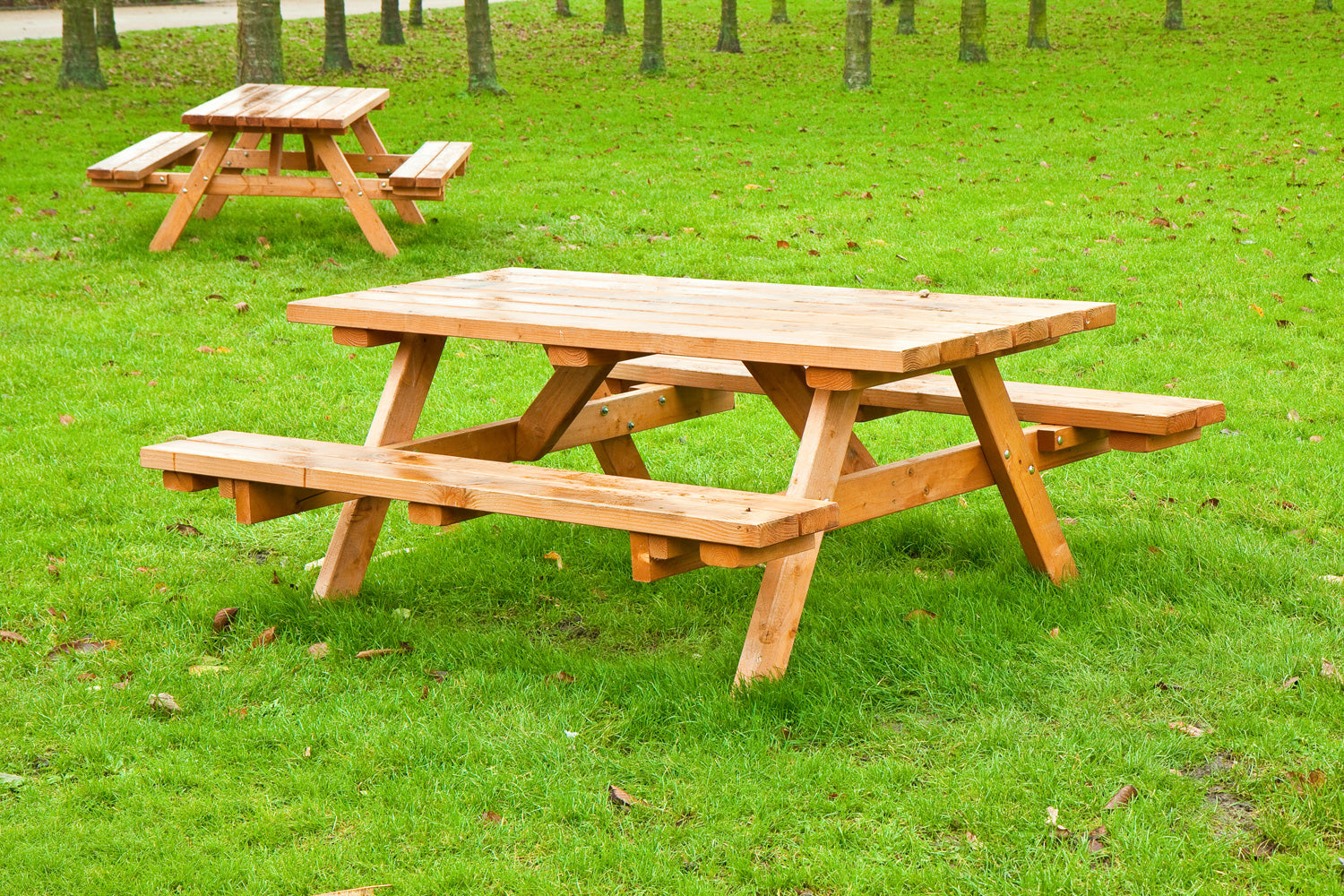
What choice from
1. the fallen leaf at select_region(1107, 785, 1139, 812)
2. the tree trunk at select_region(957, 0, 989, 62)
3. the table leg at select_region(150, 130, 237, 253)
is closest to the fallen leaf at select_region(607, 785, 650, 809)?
the fallen leaf at select_region(1107, 785, 1139, 812)

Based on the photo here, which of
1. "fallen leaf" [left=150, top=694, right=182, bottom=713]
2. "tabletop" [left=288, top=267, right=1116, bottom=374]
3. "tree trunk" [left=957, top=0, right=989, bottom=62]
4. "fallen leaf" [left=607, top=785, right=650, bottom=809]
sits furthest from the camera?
"tree trunk" [left=957, top=0, right=989, bottom=62]

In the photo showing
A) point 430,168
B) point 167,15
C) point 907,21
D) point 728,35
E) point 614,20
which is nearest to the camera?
point 430,168

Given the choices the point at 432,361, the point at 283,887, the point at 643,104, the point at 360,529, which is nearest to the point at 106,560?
the point at 360,529

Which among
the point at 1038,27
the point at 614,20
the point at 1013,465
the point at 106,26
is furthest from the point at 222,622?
the point at 614,20

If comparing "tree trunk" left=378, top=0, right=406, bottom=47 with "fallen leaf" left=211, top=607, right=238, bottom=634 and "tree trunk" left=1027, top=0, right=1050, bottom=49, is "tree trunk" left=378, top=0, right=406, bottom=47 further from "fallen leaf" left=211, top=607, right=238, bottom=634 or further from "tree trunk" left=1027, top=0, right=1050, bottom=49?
"fallen leaf" left=211, top=607, right=238, bottom=634

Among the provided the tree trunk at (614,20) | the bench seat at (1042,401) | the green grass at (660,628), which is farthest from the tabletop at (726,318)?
the tree trunk at (614,20)

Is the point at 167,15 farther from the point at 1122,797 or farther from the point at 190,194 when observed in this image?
the point at 1122,797

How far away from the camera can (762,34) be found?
1034 inches

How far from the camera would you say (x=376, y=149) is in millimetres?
10047

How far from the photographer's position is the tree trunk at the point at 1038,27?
22781mm

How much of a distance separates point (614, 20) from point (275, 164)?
1775 cm

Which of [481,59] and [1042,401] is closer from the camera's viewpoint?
[1042,401]

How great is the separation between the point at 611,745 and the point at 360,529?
133 cm

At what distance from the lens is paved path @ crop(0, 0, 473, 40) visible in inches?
989
